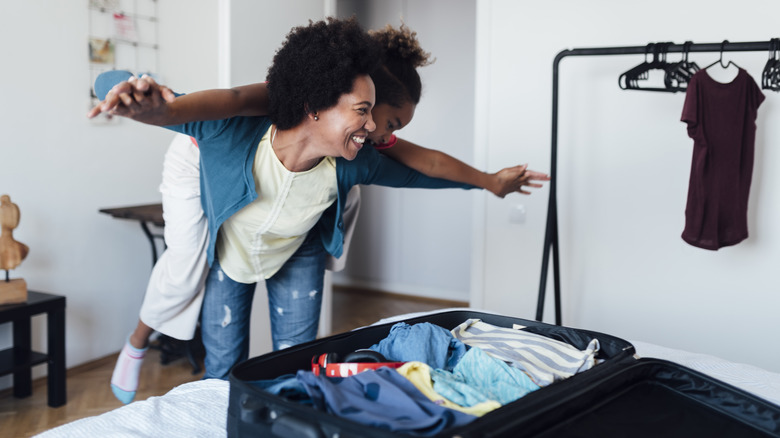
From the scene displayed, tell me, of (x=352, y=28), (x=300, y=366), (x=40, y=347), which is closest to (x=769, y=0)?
(x=352, y=28)

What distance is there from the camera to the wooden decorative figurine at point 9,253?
2629mm

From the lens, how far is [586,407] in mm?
1041

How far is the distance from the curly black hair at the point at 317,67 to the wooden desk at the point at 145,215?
1535mm

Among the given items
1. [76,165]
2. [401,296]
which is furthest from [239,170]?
[401,296]

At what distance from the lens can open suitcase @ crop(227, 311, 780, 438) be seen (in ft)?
2.88

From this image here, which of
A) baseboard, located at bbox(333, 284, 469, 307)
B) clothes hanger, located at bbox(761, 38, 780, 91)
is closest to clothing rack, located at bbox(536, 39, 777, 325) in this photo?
clothes hanger, located at bbox(761, 38, 780, 91)

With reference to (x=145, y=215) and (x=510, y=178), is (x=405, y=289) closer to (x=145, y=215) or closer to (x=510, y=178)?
(x=145, y=215)

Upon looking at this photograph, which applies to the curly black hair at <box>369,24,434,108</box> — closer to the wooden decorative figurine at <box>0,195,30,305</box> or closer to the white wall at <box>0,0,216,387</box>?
the wooden decorative figurine at <box>0,195,30,305</box>

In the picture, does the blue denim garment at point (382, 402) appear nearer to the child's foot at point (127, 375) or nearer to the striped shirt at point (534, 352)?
the striped shirt at point (534, 352)

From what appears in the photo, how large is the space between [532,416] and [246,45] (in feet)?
8.19

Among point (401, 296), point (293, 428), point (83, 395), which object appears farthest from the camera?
point (401, 296)

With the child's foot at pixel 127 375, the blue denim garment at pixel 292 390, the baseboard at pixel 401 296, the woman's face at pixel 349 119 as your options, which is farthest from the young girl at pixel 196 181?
the baseboard at pixel 401 296

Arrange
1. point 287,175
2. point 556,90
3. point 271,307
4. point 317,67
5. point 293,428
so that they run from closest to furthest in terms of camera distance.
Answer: point 293,428
point 317,67
point 287,175
point 271,307
point 556,90

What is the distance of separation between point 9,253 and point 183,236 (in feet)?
3.83
